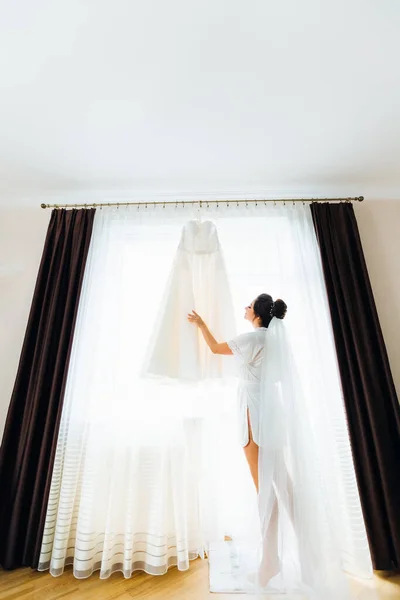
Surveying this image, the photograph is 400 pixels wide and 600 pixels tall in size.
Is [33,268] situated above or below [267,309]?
above

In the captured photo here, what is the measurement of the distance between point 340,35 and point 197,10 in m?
0.69

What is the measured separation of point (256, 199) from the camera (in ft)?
7.89

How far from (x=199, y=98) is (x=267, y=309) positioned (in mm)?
1318

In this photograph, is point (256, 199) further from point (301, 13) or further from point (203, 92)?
point (301, 13)

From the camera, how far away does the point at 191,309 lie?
6.15ft

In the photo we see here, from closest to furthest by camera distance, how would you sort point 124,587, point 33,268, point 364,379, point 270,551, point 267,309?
point 270,551, point 124,587, point 267,309, point 364,379, point 33,268

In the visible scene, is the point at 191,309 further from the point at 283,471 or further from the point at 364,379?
the point at 364,379

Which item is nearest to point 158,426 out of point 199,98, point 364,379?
point 364,379

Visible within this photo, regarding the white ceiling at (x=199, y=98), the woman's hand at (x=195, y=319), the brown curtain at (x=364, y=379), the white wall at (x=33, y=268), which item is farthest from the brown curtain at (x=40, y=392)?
the brown curtain at (x=364, y=379)

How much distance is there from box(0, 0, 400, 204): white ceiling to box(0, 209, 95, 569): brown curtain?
1.83 feet

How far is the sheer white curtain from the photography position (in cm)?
169

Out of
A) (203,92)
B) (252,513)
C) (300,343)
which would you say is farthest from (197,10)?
(252,513)

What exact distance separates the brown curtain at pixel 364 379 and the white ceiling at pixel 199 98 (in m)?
0.54

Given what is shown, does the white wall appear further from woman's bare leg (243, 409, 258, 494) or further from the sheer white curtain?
woman's bare leg (243, 409, 258, 494)
